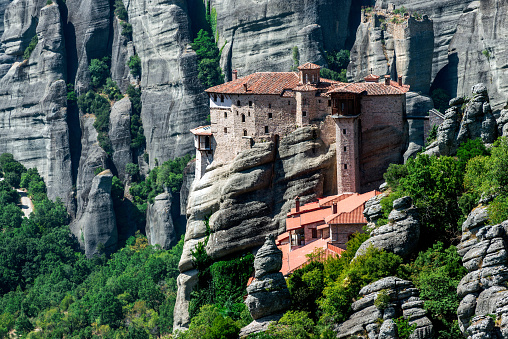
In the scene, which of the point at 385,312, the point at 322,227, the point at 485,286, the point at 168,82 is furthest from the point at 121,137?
the point at 485,286

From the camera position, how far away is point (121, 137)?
11831 cm

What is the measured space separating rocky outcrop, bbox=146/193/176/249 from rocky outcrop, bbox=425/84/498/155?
1819 inches

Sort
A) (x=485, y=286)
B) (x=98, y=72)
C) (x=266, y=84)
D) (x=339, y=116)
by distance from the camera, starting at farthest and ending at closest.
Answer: (x=98, y=72) < (x=266, y=84) < (x=339, y=116) < (x=485, y=286)

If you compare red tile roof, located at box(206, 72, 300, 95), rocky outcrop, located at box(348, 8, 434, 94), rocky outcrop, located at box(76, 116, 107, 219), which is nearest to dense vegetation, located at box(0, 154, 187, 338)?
rocky outcrop, located at box(76, 116, 107, 219)

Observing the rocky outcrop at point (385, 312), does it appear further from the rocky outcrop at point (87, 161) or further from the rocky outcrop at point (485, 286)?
the rocky outcrop at point (87, 161)

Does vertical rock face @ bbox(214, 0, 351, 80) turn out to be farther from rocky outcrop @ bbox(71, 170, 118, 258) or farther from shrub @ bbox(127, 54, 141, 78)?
rocky outcrop @ bbox(71, 170, 118, 258)

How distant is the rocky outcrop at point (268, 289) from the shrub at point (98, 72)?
69158 millimetres

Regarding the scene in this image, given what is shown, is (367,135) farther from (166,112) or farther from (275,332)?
(166,112)

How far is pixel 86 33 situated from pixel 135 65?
838 centimetres

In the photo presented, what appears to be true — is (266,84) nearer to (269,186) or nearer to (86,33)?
(269,186)

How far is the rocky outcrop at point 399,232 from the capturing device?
55344 mm

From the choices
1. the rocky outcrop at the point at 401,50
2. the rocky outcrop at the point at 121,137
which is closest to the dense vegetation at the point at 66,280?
the rocky outcrop at the point at 121,137

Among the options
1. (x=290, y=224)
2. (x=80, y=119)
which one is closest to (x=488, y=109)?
(x=290, y=224)

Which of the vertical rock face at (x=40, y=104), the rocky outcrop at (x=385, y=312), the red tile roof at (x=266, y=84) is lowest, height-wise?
the rocky outcrop at (x=385, y=312)
